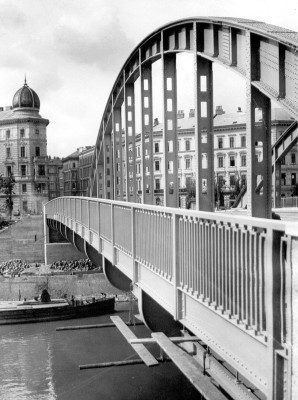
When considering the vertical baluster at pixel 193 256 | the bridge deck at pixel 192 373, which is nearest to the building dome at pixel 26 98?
the bridge deck at pixel 192 373

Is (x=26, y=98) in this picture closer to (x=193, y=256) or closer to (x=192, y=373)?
(x=193, y=256)

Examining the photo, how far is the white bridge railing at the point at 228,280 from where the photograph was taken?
3834 mm

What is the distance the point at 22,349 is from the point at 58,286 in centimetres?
1321

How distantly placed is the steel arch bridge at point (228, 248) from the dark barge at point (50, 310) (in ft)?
69.8

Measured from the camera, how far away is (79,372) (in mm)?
22641

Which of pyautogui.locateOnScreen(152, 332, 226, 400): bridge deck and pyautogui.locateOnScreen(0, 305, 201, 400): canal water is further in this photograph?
pyautogui.locateOnScreen(0, 305, 201, 400): canal water

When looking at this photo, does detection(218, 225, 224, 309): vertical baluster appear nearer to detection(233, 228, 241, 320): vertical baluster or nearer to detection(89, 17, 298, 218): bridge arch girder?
detection(233, 228, 241, 320): vertical baluster

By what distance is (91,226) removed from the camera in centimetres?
1619

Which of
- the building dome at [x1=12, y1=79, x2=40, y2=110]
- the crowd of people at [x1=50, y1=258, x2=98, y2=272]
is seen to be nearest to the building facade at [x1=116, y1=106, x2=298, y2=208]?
the crowd of people at [x1=50, y1=258, x2=98, y2=272]

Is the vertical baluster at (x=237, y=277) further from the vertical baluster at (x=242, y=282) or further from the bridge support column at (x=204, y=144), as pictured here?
the bridge support column at (x=204, y=144)

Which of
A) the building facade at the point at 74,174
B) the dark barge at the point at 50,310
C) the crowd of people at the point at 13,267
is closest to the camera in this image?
the dark barge at the point at 50,310

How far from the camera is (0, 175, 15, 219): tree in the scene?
72.7 m

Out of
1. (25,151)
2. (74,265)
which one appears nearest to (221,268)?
(74,265)

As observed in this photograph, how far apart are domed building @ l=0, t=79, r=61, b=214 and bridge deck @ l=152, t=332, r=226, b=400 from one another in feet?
229
